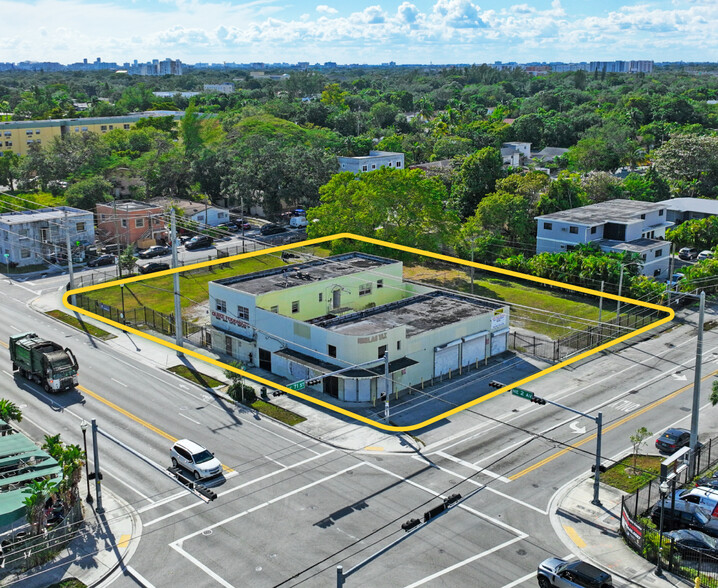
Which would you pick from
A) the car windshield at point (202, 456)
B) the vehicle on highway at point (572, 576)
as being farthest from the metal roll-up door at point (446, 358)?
the vehicle on highway at point (572, 576)

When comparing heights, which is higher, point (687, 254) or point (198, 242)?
point (198, 242)

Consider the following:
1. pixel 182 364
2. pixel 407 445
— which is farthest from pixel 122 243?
pixel 407 445

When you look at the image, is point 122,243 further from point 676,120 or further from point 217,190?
point 676,120

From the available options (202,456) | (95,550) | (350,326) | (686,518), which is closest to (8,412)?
(202,456)

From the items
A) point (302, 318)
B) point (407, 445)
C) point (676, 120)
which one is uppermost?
point (676, 120)

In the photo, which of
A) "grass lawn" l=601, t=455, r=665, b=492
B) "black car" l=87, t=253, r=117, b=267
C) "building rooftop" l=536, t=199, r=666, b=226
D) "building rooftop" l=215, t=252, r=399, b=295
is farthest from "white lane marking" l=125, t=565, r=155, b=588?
"building rooftop" l=536, t=199, r=666, b=226

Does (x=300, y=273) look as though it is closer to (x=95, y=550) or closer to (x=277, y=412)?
(x=277, y=412)

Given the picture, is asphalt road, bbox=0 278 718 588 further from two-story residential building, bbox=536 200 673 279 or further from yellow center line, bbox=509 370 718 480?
two-story residential building, bbox=536 200 673 279
